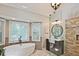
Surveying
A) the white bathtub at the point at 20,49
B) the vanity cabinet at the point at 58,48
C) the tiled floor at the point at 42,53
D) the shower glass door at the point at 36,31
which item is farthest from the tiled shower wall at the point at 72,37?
the white bathtub at the point at 20,49

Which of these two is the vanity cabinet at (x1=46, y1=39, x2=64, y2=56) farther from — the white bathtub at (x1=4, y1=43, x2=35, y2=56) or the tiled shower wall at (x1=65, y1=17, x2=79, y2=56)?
the white bathtub at (x1=4, y1=43, x2=35, y2=56)

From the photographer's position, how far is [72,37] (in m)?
2.08

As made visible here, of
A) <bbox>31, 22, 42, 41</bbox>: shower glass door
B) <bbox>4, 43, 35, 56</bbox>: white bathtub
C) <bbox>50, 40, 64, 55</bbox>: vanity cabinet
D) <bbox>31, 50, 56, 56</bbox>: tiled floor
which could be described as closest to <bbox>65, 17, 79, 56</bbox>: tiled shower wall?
<bbox>50, 40, 64, 55</bbox>: vanity cabinet

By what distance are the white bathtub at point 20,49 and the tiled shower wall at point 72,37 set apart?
0.61 m

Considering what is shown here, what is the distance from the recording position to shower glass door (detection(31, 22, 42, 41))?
85.0 inches

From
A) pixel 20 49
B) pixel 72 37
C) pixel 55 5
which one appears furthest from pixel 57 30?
pixel 20 49

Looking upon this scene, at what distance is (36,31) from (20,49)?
422mm

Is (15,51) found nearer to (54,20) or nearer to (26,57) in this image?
(26,57)

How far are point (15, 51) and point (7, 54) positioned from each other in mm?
149

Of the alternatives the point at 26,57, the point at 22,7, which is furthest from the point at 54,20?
the point at 26,57

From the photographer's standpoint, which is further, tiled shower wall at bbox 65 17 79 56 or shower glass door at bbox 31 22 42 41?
shower glass door at bbox 31 22 42 41

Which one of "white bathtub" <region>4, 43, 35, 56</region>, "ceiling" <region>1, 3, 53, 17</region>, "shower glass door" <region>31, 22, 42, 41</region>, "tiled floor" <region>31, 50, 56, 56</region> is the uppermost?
"ceiling" <region>1, 3, 53, 17</region>

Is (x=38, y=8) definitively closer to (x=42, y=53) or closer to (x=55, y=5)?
(x=55, y=5)

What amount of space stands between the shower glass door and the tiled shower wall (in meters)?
0.49
